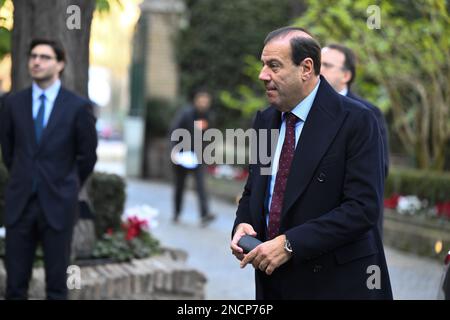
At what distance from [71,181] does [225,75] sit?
17364mm

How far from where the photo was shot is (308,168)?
3.74 meters

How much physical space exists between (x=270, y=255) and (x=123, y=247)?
4.23 meters

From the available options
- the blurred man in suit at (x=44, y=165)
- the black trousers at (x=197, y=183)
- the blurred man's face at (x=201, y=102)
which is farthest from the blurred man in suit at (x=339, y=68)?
the blurred man's face at (x=201, y=102)

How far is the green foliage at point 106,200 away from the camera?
8.19 metres

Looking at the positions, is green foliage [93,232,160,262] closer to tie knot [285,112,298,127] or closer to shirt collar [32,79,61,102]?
shirt collar [32,79,61,102]

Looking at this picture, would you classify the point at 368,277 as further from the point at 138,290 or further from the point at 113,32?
the point at 113,32

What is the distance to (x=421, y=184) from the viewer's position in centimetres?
1244

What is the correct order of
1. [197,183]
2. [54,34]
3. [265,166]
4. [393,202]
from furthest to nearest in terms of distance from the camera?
[197,183]
[393,202]
[54,34]
[265,166]

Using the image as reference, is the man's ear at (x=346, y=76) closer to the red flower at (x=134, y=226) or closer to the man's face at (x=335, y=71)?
the man's face at (x=335, y=71)

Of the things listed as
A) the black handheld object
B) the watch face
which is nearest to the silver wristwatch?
the watch face

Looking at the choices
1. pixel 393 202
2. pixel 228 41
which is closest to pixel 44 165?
pixel 393 202

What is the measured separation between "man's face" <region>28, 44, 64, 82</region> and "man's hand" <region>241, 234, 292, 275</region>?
259cm

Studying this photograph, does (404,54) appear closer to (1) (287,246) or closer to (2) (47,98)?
(2) (47,98)
